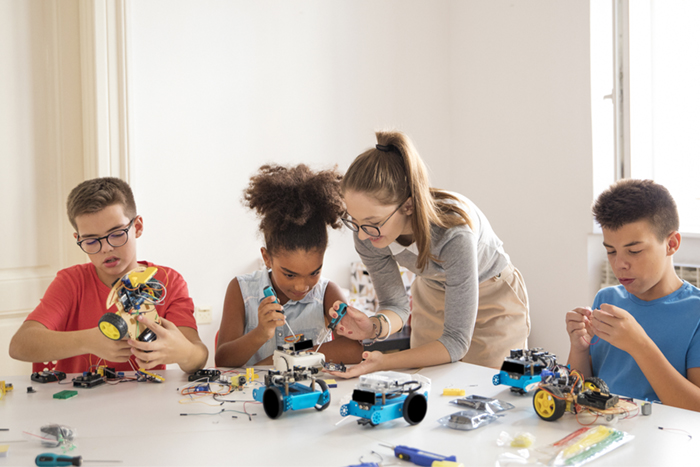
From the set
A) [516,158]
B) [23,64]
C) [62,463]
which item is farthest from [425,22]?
[62,463]

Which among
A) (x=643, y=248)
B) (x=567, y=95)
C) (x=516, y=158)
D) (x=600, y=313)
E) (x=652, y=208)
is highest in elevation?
(x=567, y=95)

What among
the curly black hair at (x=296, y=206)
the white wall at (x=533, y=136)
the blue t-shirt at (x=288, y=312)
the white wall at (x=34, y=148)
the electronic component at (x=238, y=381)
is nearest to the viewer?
the electronic component at (x=238, y=381)

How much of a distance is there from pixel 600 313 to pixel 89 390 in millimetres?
1234

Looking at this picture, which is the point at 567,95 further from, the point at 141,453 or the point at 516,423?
the point at 141,453

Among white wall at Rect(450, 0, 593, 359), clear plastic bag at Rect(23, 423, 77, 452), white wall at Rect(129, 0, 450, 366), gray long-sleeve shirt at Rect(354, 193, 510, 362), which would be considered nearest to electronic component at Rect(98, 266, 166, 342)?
clear plastic bag at Rect(23, 423, 77, 452)

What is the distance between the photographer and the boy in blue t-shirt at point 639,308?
1.35 m

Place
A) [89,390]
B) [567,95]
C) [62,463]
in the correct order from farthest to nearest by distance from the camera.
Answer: [567,95] → [89,390] → [62,463]

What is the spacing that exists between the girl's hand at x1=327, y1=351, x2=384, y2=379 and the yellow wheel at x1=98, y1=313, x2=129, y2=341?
51 centimetres

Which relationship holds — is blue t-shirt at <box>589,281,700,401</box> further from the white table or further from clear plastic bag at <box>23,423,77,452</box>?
clear plastic bag at <box>23,423,77,452</box>

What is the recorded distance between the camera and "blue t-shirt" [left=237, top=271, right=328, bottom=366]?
1799mm

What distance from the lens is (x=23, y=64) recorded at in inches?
101

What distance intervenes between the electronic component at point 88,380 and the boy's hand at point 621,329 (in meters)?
1.22

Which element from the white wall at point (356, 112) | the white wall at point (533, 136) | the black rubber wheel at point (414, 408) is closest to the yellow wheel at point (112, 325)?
the black rubber wheel at point (414, 408)

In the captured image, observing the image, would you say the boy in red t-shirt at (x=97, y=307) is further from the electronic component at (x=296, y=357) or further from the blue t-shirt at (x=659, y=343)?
the blue t-shirt at (x=659, y=343)
